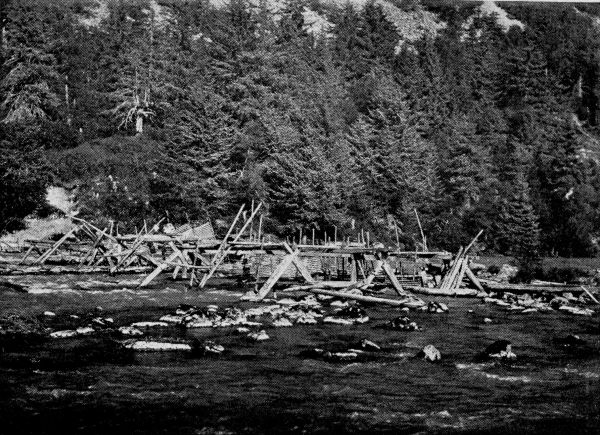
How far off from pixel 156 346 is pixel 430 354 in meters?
8.39

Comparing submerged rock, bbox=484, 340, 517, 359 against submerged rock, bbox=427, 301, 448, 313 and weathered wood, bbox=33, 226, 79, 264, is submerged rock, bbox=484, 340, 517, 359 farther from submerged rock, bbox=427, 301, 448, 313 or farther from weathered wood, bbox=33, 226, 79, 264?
weathered wood, bbox=33, 226, 79, 264

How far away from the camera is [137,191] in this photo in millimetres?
78500

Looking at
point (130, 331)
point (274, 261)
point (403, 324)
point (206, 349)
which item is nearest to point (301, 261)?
point (274, 261)

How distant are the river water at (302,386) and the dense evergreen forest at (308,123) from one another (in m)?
44.8

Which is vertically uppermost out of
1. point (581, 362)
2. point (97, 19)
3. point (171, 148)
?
point (97, 19)

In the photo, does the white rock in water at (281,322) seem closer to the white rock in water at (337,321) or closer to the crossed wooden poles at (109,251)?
the white rock in water at (337,321)

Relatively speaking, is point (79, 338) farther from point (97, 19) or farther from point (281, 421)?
point (97, 19)

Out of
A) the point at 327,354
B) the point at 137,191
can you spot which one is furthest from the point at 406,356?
the point at 137,191

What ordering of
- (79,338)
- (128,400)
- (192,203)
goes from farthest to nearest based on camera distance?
1. (192,203)
2. (79,338)
3. (128,400)

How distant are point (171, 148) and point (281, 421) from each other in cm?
6664

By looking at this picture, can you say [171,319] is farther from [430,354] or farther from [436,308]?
[436,308]

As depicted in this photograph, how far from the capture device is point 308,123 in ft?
267

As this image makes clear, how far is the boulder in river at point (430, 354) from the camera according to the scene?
21.7 m

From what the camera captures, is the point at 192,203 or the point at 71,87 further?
the point at 71,87
